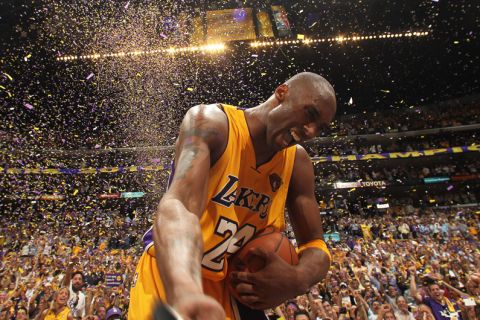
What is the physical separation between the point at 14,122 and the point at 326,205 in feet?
71.2

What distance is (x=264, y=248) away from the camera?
6.31 feet

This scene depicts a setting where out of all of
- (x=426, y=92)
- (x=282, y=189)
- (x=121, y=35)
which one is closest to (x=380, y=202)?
(x=426, y=92)

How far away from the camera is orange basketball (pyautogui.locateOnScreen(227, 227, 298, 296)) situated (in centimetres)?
191

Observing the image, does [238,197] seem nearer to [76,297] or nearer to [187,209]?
[187,209]

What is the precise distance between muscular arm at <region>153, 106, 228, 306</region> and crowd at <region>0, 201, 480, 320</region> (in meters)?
5.39

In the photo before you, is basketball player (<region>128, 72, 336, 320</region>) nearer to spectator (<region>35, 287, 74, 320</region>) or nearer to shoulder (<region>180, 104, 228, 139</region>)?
shoulder (<region>180, 104, 228, 139</region>)

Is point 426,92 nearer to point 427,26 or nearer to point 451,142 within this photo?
point 451,142

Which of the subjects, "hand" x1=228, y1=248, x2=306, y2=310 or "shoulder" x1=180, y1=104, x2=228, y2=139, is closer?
"shoulder" x1=180, y1=104, x2=228, y2=139

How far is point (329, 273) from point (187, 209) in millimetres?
9535

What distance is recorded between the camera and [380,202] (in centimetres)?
2570

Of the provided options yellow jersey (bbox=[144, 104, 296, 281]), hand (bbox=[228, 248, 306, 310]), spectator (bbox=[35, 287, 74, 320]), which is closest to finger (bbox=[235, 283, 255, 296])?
hand (bbox=[228, 248, 306, 310])

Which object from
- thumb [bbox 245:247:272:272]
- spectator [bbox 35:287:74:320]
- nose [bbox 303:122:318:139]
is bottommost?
spectator [bbox 35:287:74:320]

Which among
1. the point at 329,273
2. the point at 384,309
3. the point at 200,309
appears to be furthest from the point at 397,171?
the point at 200,309

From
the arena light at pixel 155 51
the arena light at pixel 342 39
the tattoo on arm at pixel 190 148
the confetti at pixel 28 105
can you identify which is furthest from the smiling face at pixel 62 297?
the confetti at pixel 28 105
